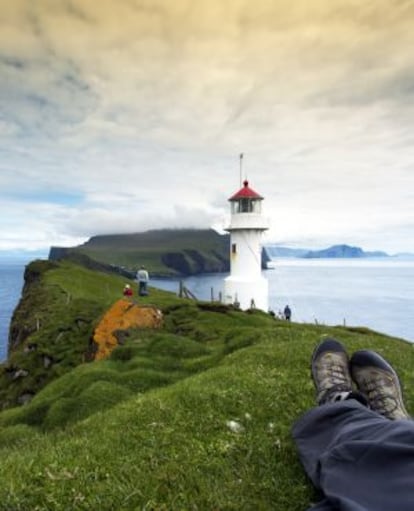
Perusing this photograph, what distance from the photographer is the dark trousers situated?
11.9 feet

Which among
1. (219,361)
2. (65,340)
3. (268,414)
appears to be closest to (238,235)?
(65,340)

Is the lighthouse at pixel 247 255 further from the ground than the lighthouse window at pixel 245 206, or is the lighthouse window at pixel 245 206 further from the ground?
the lighthouse window at pixel 245 206

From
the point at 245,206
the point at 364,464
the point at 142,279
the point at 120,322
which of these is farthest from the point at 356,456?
the point at 245,206

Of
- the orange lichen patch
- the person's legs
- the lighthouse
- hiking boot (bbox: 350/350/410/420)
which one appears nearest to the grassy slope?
the person's legs

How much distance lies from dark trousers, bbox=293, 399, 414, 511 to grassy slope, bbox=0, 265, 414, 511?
50.3 inches

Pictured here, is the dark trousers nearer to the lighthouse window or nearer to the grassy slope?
the grassy slope

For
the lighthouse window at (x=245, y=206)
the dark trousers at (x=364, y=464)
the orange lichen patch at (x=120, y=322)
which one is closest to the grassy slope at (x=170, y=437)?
the dark trousers at (x=364, y=464)

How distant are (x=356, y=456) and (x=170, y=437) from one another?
365 cm

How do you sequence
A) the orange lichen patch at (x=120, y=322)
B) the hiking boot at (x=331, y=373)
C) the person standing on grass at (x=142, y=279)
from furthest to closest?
the person standing on grass at (x=142, y=279), the orange lichen patch at (x=120, y=322), the hiking boot at (x=331, y=373)

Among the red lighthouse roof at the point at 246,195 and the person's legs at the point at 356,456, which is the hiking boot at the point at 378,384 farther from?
the red lighthouse roof at the point at 246,195

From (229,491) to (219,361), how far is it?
7.64 meters

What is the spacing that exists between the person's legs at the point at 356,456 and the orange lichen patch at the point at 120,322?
14525mm

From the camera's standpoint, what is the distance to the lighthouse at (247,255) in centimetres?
4666

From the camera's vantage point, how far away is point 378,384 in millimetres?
6891
